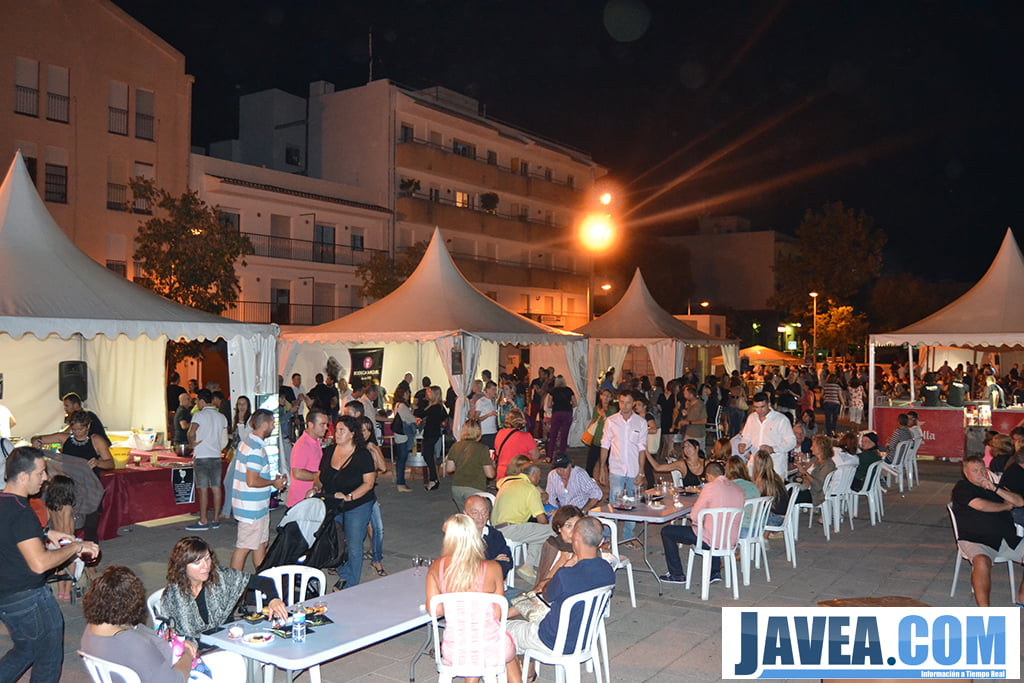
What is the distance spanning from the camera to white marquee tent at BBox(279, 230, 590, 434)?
43.2ft

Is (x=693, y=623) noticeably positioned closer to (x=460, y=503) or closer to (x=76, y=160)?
(x=460, y=503)

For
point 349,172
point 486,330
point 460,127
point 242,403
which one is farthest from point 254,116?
point 242,403

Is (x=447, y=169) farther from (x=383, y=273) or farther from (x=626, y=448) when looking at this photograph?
(x=626, y=448)

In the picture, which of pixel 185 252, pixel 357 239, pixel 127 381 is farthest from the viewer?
pixel 357 239

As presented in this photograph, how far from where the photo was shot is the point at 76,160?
70.1ft

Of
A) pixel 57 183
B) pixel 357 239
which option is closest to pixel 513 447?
pixel 57 183

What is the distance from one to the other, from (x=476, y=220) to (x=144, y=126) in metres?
14.4

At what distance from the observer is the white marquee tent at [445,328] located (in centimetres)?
1318

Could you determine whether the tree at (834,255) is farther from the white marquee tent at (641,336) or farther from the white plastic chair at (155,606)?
the white plastic chair at (155,606)

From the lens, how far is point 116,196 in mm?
22391

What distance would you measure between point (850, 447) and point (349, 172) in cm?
2538

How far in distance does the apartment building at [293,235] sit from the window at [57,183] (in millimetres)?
3510

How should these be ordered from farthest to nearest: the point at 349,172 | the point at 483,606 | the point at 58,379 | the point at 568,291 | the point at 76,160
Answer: the point at 568,291
the point at 349,172
the point at 76,160
the point at 58,379
the point at 483,606

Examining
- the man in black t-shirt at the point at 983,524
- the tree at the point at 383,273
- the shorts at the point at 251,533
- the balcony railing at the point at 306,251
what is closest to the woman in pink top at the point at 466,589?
the shorts at the point at 251,533
